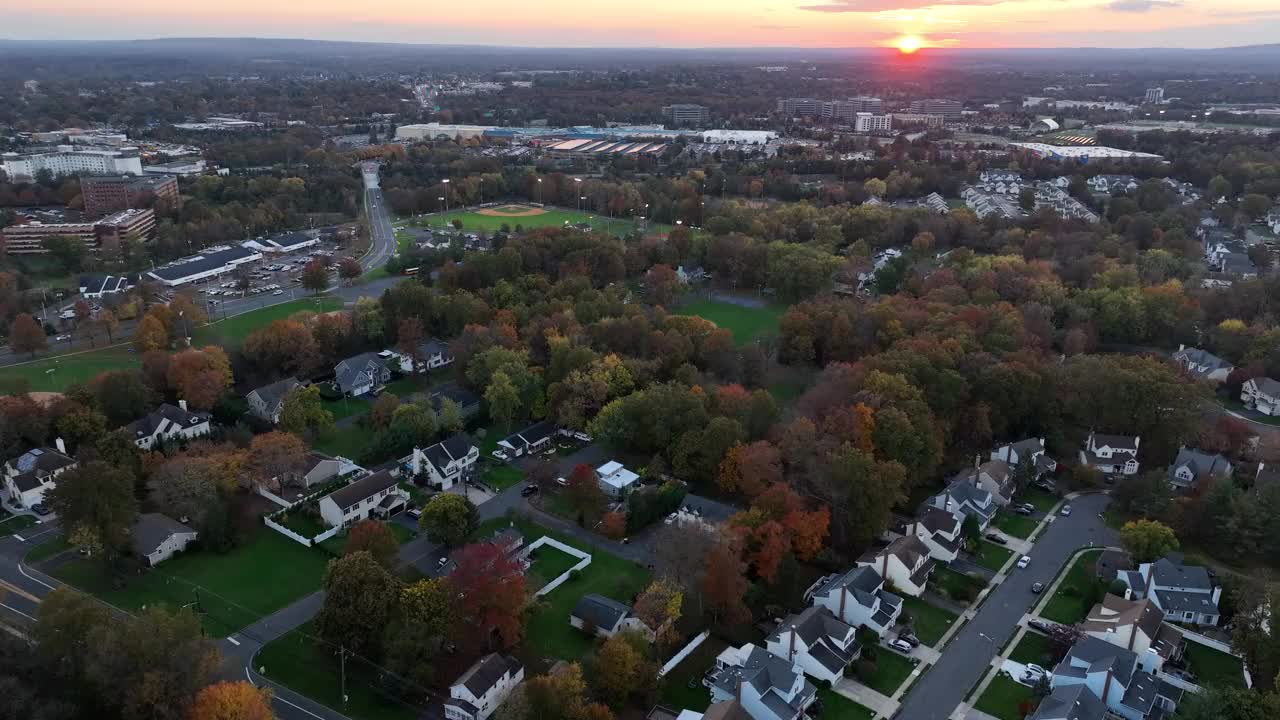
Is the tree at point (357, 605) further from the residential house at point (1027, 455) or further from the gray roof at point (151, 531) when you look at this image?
the residential house at point (1027, 455)

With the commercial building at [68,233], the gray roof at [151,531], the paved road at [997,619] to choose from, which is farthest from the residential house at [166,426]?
the commercial building at [68,233]

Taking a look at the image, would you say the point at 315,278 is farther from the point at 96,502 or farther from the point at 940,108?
the point at 940,108

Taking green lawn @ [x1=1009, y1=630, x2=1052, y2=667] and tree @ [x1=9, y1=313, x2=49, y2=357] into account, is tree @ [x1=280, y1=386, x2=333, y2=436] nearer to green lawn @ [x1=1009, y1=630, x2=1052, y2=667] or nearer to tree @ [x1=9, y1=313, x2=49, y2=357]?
tree @ [x1=9, y1=313, x2=49, y2=357]

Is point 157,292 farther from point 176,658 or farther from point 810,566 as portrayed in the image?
point 810,566

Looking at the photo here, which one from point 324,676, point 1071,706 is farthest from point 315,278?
point 1071,706

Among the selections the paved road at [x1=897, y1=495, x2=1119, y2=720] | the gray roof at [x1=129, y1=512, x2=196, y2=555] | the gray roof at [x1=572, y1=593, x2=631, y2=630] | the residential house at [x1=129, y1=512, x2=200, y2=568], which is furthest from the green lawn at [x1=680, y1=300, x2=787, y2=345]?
the gray roof at [x1=129, y1=512, x2=196, y2=555]
